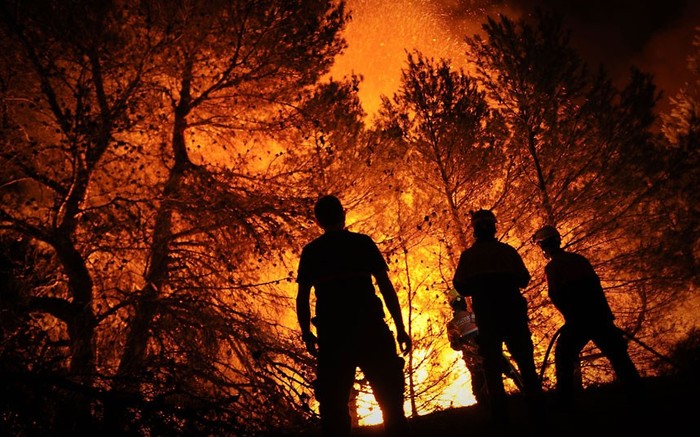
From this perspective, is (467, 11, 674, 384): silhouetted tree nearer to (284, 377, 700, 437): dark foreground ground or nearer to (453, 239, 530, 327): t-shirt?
(284, 377, 700, 437): dark foreground ground

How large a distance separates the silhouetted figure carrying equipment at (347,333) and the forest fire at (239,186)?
651mm

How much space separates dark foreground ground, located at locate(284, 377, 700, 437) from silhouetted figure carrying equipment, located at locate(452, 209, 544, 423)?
→ 1.07 ft

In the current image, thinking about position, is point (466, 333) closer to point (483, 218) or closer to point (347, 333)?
point (483, 218)

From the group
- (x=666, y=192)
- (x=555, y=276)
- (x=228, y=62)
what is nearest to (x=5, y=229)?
(x=228, y=62)

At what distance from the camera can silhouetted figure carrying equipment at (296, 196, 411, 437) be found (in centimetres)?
264

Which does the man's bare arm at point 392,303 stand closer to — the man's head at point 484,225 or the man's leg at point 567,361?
the man's head at point 484,225

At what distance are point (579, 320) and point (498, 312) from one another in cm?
108

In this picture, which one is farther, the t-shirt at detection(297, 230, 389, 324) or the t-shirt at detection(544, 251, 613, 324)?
the t-shirt at detection(544, 251, 613, 324)

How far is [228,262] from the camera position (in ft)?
21.7

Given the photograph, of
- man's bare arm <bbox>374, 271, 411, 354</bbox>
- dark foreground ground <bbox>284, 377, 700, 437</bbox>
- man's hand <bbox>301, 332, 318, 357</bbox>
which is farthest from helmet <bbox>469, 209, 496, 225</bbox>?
man's hand <bbox>301, 332, 318, 357</bbox>

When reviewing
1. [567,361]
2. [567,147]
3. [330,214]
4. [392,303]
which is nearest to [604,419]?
[567,361]

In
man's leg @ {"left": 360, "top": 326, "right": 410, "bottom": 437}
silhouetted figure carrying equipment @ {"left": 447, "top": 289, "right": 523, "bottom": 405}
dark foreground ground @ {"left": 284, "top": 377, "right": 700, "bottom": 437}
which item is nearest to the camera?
man's leg @ {"left": 360, "top": 326, "right": 410, "bottom": 437}

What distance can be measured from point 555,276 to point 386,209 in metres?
5.70

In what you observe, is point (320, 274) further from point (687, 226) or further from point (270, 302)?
point (687, 226)
